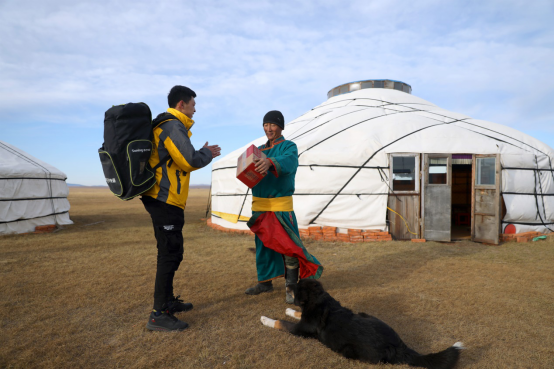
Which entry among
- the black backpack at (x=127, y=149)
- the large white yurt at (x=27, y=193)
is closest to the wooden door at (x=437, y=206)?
the black backpack at (x=127, y=149)

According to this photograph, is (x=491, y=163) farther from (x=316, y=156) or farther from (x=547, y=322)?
(x=547, y=322)

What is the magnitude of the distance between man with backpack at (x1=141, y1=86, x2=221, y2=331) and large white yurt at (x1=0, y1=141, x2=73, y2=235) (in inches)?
254

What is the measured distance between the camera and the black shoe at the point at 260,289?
2.82 metres

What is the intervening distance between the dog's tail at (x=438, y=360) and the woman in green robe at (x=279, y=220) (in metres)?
0.94

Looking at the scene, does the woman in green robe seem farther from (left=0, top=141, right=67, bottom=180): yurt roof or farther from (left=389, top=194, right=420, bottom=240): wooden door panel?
(left=0, top=141, right=67, bottom=180): yurt roof

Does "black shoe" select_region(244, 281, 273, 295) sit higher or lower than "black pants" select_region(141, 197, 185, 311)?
lower

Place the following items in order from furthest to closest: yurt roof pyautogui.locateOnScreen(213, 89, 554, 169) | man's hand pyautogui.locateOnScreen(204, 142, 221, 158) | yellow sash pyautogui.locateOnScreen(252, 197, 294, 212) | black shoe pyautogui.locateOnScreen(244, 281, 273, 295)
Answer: yurt roof pyautogui.locateOnScreen(213, 89, 554, 169) < black shoe pyautogui.locateOnScreen(244, 281, 273, 295) < yellow sash pyautogui.locateOnScreen(252, 197, 294, 212) < man's hand pyautogui.locateOnScreen(204, 142, 221, 158)

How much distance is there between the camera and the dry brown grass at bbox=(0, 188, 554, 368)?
178cm

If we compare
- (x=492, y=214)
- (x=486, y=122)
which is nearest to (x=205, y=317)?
(x=492, y=214)

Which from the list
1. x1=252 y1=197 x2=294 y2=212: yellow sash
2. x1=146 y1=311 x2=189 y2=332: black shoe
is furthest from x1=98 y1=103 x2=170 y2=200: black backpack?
x1=252 y1=197 x2=294 y2=212: yellow sash

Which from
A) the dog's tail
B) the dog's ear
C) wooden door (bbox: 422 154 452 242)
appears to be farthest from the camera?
wooden door (bbox: 422 154 452 242)

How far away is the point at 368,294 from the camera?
2826 millimetres

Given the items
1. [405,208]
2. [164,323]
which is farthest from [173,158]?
[405,208]

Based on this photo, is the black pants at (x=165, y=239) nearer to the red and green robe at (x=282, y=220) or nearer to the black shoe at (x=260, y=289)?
the red and green robe at (x=282, y=220)
